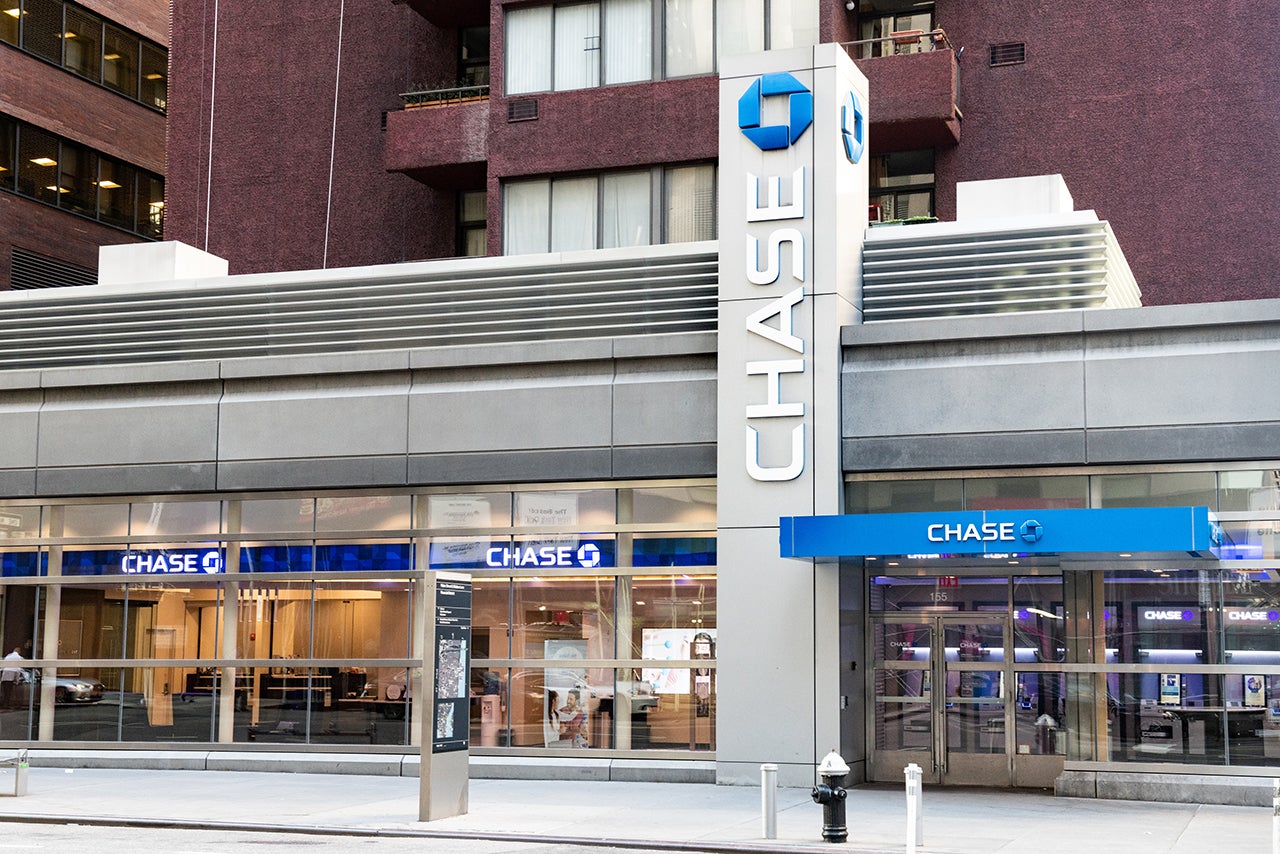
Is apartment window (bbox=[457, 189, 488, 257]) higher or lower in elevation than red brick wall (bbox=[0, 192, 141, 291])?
lower

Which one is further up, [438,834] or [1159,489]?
[1159,489]

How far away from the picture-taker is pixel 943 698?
22.3 meters

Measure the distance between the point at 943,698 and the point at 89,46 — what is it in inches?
1088

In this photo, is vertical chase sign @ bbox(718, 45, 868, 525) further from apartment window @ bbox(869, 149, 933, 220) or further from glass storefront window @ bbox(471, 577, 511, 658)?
apartment window @ bbox(869, 149, 933, 220)

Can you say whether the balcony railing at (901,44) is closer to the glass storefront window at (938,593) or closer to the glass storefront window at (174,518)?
the glass storefront window at (938,593)

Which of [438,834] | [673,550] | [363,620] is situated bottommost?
[438,834]

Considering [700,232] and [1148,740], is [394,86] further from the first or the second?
[1148,740]

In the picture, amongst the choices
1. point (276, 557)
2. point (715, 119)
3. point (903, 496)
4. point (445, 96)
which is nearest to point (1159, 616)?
point (903, 496)

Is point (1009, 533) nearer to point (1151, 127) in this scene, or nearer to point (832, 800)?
point (832, 800)

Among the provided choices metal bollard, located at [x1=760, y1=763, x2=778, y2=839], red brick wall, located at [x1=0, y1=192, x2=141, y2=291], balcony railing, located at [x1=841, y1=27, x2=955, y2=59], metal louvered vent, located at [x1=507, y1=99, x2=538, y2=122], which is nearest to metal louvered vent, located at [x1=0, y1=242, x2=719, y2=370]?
metal louvered vent, located at [x1=507, y1=99, x2=538, y2=122]

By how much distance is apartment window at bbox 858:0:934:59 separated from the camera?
2822 centimetres

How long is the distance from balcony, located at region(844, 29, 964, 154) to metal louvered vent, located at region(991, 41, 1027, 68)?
3.20 feet

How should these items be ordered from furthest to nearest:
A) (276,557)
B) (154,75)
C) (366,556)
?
(154,75), (276,557), (366,556)

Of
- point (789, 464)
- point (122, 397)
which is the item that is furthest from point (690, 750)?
point (122, 397)
